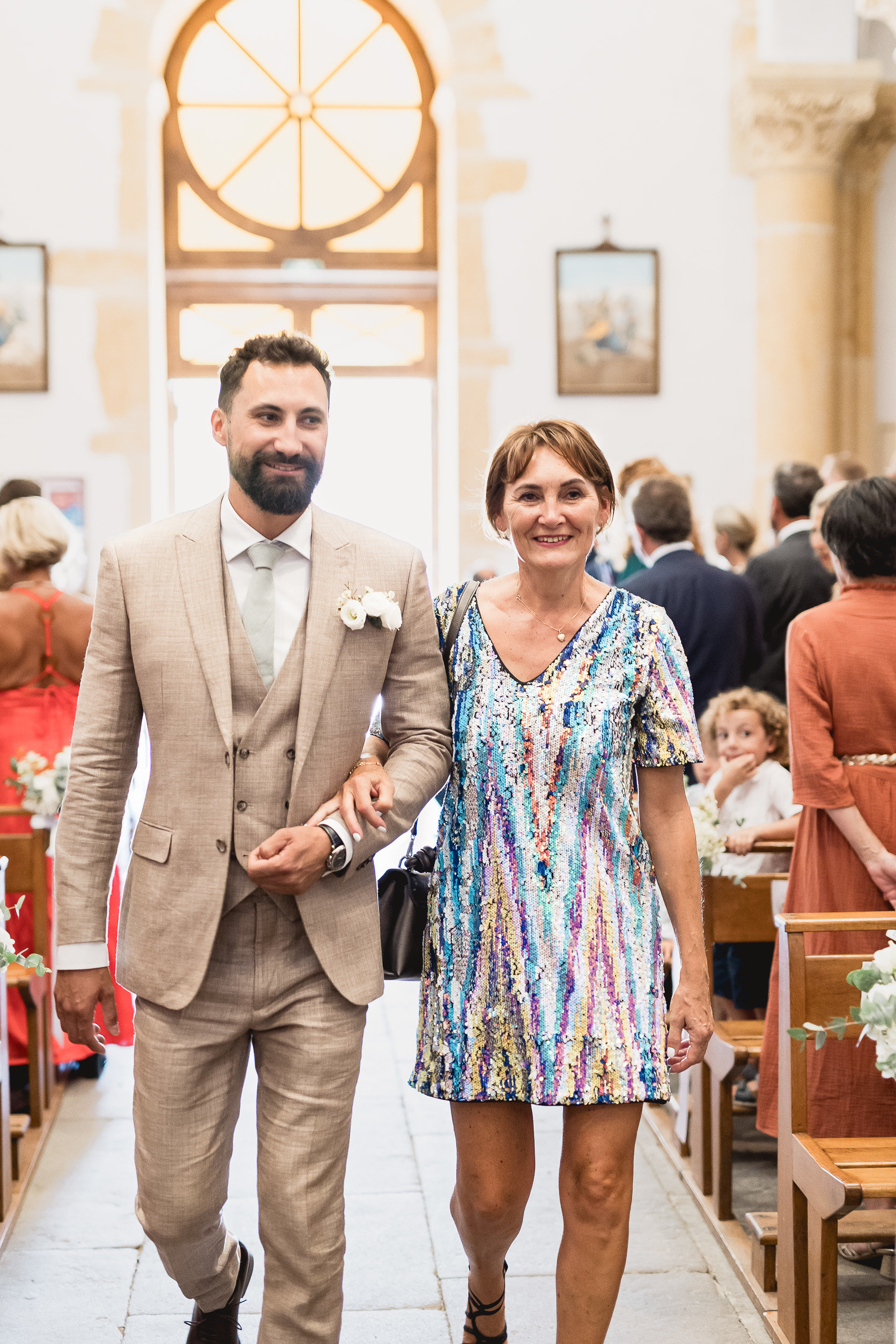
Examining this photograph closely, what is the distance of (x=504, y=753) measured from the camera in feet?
9.29

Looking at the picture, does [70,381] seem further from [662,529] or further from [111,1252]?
[111,1252]

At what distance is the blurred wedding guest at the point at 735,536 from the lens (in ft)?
24.8

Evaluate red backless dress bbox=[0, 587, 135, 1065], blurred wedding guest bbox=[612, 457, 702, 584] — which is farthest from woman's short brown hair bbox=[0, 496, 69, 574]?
blurred wedding guest bbox=[612, 457, 702, 584]

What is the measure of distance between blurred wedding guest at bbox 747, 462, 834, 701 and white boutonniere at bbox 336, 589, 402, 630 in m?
3.62

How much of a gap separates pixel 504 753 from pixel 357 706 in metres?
0.29

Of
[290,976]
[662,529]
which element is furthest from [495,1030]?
[662,529]

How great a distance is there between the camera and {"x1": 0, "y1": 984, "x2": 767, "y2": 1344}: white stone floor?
11.6 ft

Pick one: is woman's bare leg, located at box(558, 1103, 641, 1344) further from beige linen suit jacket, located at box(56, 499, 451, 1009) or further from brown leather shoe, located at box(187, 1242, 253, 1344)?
brown leather shoe, located at box(187, 1242, 253, 1344)

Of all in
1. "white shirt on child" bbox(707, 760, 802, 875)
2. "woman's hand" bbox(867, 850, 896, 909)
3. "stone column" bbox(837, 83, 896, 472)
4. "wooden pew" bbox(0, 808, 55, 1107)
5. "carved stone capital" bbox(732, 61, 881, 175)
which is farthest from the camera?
"stone column" bbox(837, 83, 896, 472)

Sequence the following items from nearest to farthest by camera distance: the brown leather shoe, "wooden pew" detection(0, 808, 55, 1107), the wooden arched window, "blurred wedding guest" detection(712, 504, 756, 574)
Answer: the brown leather shoe, "wooden pew" detection(0, 808, 55, 1107), "blurred wedding guest" detection(712, 504, 756, 574), the wooden arched window

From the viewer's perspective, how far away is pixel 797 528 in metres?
6.32

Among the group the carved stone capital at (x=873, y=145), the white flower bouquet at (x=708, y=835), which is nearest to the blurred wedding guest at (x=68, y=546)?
the white flower bouquet at (x=708, y=835)

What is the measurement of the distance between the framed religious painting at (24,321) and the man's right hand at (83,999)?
A: 8.69 metres

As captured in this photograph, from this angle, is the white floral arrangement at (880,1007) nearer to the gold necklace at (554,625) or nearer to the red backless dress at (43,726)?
the gold necklace at (554,625)
